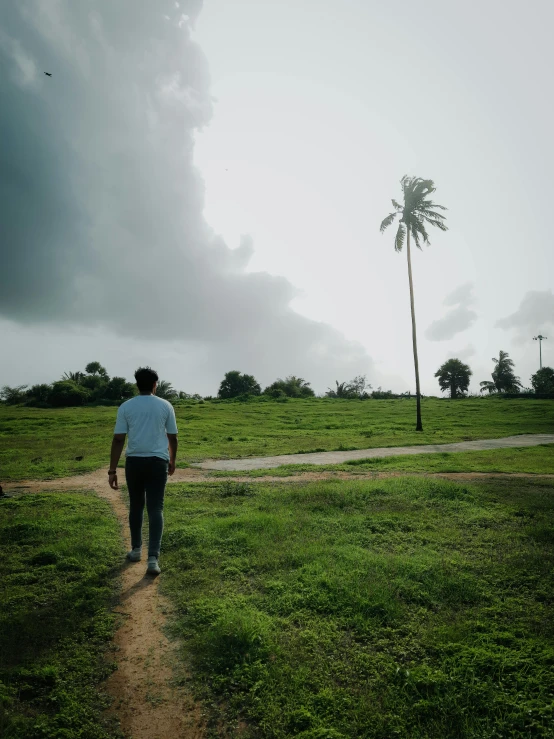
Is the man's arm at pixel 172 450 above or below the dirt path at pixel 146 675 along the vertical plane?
above

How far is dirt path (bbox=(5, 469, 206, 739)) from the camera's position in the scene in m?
3.19

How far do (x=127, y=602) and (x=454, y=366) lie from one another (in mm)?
78633

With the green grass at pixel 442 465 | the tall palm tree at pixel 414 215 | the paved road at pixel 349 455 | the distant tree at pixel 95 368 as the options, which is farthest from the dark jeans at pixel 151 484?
the distant tree at pixel 95 368

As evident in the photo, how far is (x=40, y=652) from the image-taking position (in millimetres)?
3904

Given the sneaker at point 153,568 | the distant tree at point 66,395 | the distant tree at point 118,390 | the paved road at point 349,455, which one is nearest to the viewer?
the sneaker at point 153,568

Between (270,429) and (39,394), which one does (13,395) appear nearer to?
(39,394)

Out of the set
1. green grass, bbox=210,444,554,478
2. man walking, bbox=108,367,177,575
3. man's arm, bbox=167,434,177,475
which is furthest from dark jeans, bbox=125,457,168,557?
green grass, bbox=210,444,554,478

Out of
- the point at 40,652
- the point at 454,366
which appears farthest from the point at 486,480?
the point at 454,366

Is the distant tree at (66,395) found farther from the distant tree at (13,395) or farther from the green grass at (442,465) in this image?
the green grass at (442,465)

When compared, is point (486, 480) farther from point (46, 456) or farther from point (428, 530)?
point (46, 456)

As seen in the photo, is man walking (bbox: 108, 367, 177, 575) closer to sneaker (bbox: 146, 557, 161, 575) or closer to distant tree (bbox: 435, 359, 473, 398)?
sneaker (bbox: 146, 557, 161, 575)

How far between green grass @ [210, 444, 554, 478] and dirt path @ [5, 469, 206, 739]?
866cm

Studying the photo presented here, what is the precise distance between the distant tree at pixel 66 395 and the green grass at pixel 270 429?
13481 millimetres

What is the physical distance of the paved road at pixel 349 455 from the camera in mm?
16250
